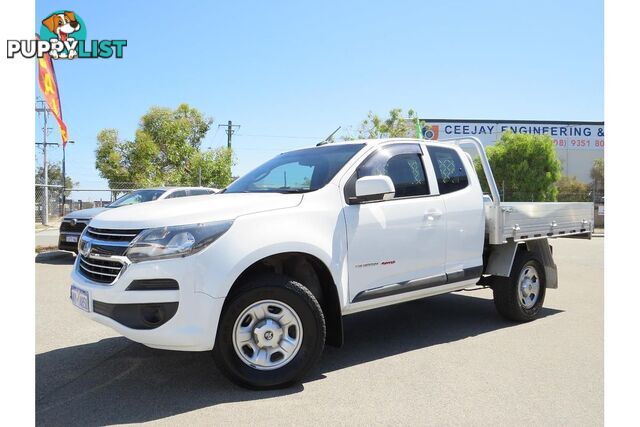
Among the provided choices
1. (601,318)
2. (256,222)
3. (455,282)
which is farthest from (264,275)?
(601,318)

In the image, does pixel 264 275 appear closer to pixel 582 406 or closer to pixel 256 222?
pixel 256 222

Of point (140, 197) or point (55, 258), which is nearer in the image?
point (140, 197)

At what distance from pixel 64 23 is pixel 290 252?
416 inches

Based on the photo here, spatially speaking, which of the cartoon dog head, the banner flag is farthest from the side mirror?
the banner flag

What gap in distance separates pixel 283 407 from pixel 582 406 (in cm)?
211

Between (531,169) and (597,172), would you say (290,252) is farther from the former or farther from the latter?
(597,172)

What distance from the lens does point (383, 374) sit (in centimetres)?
412

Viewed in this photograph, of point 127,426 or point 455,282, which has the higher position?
point 455,282

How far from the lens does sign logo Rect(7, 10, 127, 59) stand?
4.86 meters

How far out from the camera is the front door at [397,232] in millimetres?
4223

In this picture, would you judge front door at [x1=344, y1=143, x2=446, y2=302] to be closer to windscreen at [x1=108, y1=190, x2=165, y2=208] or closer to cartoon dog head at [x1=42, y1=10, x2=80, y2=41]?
windscreen at [x1=108, y1=190, x2=165, y2=208]

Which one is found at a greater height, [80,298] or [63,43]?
[63,43]

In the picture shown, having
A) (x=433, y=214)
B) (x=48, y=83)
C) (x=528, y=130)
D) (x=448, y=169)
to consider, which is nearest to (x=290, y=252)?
(x=433, y=214)

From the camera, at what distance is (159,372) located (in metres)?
4.16
